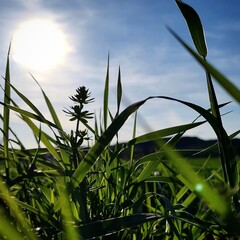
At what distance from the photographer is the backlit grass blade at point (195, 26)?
0.59 meters

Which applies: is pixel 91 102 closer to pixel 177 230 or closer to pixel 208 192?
pixel 177 230

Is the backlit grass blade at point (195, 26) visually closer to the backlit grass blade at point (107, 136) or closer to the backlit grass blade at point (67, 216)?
the backlit grass blade at point (107, 136)

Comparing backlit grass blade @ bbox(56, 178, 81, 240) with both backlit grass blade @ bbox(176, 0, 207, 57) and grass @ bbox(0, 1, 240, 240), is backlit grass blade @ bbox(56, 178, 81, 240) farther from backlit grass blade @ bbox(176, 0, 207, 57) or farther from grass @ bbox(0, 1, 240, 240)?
backlit grass blade @ bbox(176, 0, 207, 57)

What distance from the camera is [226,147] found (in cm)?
65

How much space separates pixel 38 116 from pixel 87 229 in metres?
0.36

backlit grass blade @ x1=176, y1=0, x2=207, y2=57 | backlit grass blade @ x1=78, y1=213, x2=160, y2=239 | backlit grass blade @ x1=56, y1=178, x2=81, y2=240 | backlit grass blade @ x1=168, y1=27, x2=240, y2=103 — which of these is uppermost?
backlit grass blade @ x1=176, y1=0, x2=207, y2=57

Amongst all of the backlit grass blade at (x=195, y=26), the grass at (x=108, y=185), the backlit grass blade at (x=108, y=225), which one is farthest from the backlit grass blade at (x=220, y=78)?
the backlit grass blade at (x=108, y=225)

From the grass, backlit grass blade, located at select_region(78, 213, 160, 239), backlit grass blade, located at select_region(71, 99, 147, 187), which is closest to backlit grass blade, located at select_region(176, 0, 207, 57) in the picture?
the grass

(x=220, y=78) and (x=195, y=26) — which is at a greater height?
(x=195, y=26)

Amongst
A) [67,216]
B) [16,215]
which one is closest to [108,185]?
[67,216]

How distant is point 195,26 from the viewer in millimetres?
608

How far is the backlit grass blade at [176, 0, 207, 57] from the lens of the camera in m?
0.59

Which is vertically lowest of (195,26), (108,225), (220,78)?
(108,225)

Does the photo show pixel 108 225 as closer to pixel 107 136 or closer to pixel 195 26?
pixel 107 136
